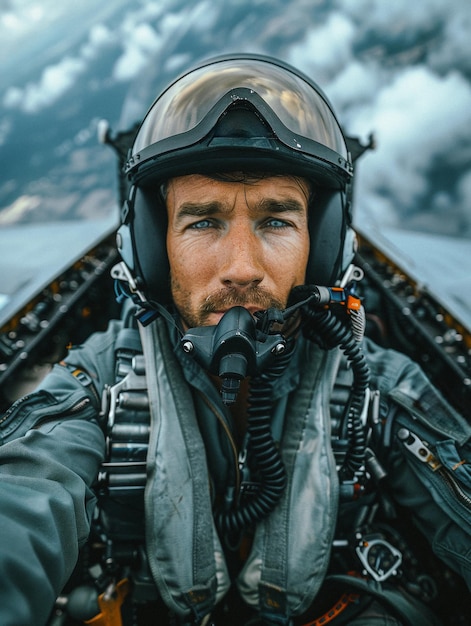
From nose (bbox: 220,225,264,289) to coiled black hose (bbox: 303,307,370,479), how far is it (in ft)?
0.62

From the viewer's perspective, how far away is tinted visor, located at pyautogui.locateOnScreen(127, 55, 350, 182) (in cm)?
105

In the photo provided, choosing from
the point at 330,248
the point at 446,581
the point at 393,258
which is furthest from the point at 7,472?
the point at 393,258

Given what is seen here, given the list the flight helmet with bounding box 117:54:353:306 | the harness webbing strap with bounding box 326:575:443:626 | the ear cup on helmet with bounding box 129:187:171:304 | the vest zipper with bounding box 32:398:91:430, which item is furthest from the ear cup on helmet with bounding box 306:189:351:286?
the harness webbing strap with bounding box 326:575:443:626

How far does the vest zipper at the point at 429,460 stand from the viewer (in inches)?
40.9

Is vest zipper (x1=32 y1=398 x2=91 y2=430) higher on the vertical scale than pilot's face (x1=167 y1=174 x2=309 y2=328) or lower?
lower

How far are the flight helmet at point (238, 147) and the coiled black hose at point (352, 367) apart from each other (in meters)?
0.13

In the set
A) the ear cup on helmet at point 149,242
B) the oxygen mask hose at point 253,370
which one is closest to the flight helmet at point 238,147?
the ear cup on helmet at point 149,242

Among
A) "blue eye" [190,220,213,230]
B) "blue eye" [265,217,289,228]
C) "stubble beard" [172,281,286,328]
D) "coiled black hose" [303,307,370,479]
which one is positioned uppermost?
"blue eye" [265,217,289,228]

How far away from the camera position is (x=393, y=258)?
2.80 m

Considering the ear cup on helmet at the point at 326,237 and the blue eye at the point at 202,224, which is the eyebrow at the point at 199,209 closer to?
the blue eye at the point at 202,224

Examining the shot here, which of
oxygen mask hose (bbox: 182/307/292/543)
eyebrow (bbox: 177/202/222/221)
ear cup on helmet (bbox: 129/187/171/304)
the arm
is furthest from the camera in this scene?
ear cup on helmet (bbox: 129/187/171/304)

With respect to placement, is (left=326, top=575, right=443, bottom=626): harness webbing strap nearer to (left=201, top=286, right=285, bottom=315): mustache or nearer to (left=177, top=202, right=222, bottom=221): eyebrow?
(left=201, top=286, right=285, bottom=315): mustache

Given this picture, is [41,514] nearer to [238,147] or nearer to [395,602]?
[238,147]

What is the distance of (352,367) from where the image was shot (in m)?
1.17
